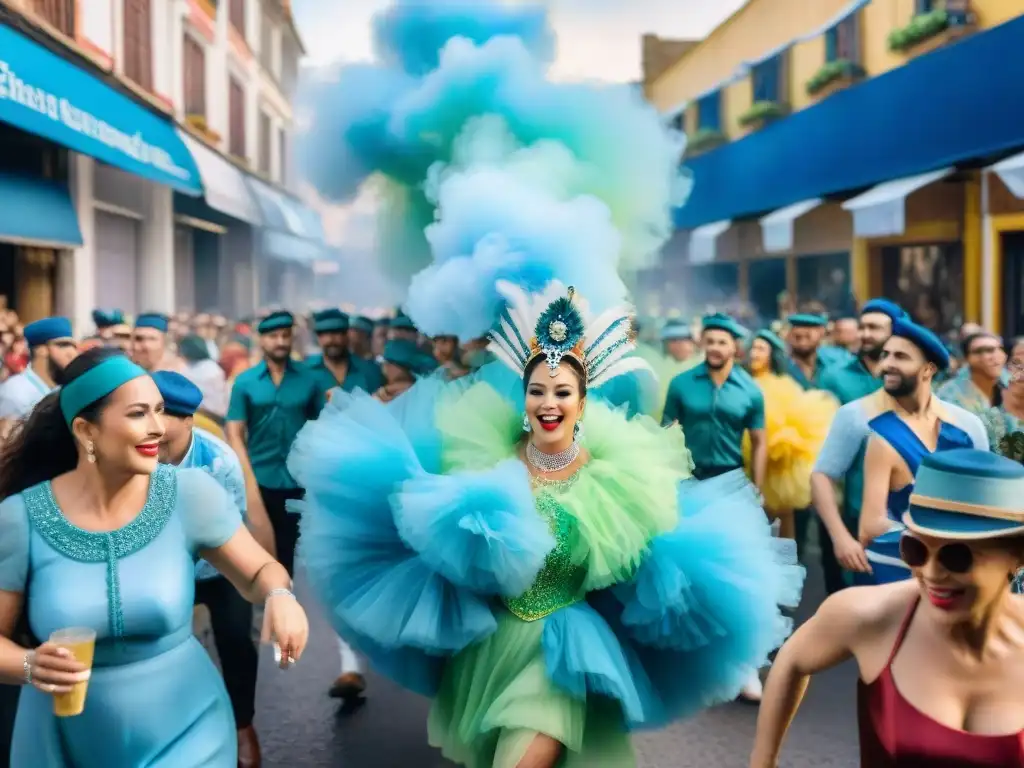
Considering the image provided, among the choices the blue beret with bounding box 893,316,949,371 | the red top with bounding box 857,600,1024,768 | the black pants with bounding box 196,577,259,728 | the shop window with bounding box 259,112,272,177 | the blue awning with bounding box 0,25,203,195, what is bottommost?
the black pants with bounding box 196,577,259,728

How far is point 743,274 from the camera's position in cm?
2628

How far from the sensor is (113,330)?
8.40 m

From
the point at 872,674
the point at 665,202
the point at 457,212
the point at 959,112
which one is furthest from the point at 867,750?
the point at 959,112

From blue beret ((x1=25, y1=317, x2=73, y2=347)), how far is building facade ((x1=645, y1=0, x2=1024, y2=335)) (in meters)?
8.16

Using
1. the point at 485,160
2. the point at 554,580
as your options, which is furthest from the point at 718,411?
the point at 554,580

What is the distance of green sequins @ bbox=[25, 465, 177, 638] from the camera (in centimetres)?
291

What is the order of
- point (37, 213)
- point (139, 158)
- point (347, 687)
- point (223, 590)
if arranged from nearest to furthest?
1. point (223, 590)
2. point (347, 687)
3. point (37, 213)
4. point (139, 158)

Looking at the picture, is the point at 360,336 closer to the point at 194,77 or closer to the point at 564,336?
the point at 564,336

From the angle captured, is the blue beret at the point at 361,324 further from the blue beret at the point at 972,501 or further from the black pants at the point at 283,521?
the blue beret at the point at 972,501

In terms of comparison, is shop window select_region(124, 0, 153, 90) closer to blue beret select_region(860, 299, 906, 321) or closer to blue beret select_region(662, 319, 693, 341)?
blue beret select_region(662, 319, 693, 341)

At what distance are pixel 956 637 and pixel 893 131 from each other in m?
13.3

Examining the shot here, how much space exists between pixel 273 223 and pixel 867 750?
26.9 metres

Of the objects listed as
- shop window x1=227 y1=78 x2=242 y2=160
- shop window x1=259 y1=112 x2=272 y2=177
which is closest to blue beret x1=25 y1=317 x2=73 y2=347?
shop window x1=227 y1=78 x2=242 y2=160

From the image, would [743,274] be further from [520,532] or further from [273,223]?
[520,532]
